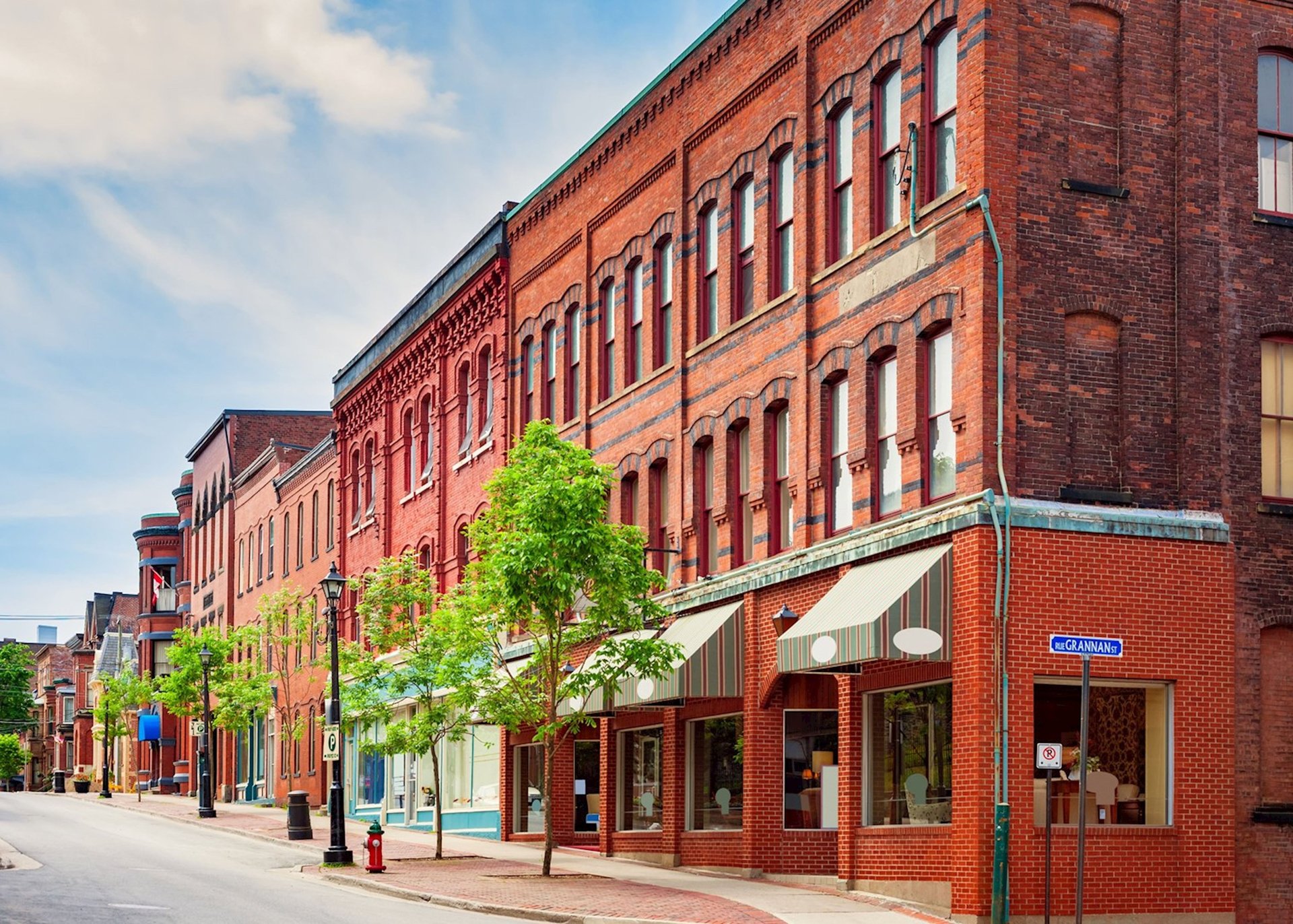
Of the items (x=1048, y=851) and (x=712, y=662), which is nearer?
(x=1048, y=851)

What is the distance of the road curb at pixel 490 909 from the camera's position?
21734mm

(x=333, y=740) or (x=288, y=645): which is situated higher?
(x=288, y=645)

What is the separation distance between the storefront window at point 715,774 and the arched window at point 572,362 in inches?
364

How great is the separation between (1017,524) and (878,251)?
5.15 metres

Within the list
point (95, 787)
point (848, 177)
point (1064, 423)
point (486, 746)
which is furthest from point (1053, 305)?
point (95, 787)

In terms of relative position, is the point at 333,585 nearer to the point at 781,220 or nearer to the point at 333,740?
the point at 333,740

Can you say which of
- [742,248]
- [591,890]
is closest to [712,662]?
[591,890]

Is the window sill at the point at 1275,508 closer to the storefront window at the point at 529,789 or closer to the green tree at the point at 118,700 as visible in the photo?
the storefront window at the point at 529,789

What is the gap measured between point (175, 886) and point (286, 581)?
38270 millimetres

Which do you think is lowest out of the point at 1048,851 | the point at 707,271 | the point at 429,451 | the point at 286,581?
the point at 1048,851

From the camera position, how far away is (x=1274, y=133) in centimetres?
2447

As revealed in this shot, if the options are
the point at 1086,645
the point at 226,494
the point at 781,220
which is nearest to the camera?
the point at 1086,645

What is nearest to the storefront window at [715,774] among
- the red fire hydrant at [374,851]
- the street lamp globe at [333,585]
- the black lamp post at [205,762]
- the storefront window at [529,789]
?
the red fire hydrant at [374,851]

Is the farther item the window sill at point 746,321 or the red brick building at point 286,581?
the red brick building at point 286,581
